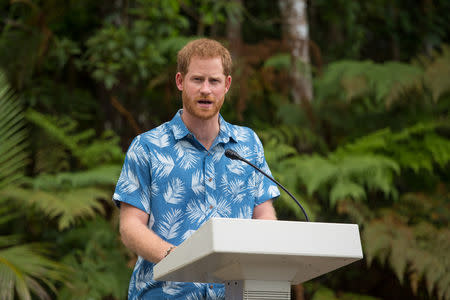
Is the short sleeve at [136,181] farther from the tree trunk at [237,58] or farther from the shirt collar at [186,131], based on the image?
the tree trunk at [237,58]

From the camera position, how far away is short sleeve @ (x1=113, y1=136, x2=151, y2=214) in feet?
5.07

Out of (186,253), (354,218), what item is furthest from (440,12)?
(186,253)

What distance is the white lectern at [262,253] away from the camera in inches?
39.1

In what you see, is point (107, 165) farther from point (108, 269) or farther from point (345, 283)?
point (345, 283)

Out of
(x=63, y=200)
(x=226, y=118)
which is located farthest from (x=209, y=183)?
(x=226, y=118)

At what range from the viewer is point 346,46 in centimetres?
604

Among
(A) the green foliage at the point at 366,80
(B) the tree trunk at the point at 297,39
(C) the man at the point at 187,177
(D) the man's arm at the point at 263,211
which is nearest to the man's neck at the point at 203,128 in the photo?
(C) the man at the point at 187,177

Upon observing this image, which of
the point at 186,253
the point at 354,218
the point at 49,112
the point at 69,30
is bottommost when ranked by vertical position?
the point at 186,253

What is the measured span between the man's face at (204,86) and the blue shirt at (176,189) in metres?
0.11

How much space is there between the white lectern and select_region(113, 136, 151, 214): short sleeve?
36 centimetres

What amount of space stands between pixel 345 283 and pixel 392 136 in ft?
3.72

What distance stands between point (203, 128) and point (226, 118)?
101 inches

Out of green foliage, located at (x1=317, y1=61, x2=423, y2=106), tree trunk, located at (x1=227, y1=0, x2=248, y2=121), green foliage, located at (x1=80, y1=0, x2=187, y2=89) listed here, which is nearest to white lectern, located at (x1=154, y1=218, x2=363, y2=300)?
tree trunk, located at (x1=227, y1=0, x2=248, y2=121)

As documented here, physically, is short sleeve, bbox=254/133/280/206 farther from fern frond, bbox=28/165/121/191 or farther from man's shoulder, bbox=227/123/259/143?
fern frond, bbox=28/165/121/191
